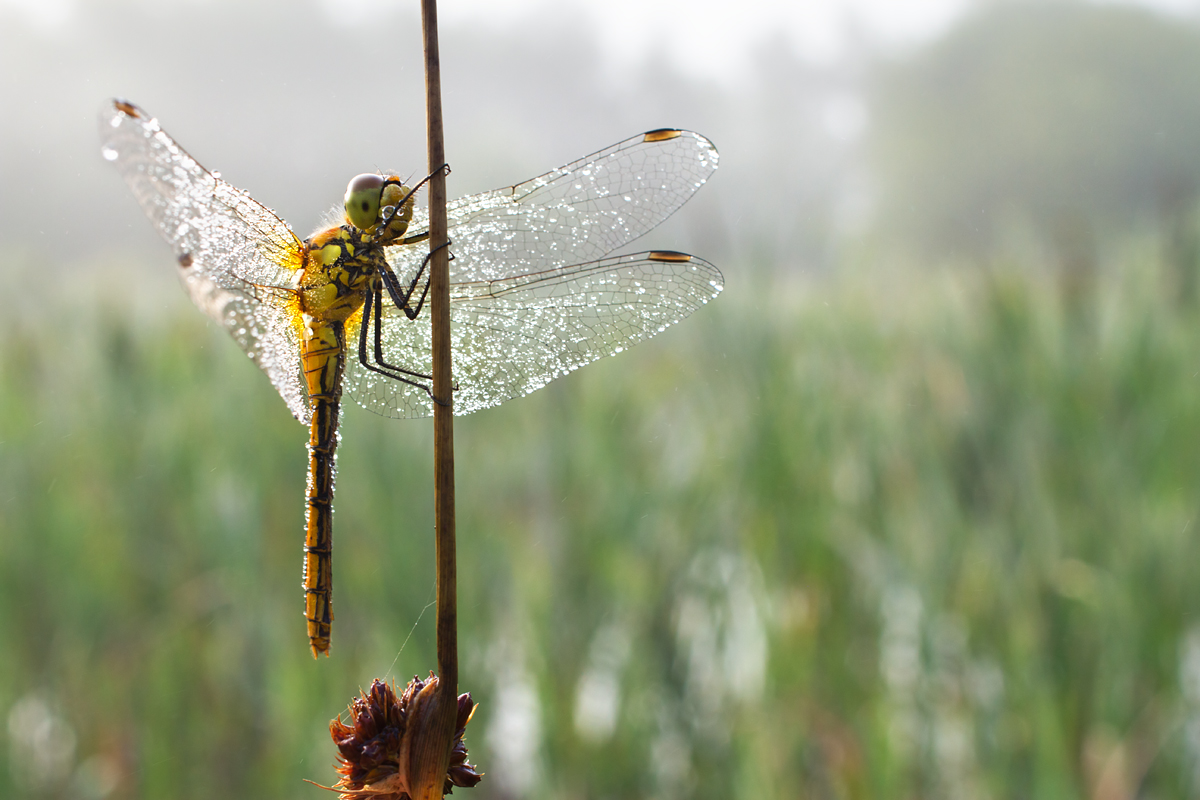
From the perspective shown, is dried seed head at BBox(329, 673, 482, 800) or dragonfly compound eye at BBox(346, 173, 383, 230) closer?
dried seed head at BBox(329, 673, 482, 800)

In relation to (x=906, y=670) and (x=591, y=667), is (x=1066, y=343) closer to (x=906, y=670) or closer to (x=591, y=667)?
(x=906, y=670)

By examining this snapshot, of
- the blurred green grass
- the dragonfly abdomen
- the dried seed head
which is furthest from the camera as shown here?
the blurred green grass

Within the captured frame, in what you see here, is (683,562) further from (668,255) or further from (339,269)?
(339,269)

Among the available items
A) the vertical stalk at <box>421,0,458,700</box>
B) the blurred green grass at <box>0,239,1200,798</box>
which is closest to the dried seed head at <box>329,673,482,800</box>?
the vertical stalk at <box>421,0,458,700</box>

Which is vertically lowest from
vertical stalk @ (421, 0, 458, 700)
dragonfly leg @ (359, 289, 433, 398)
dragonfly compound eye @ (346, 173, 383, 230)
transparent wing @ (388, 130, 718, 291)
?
vertical stalk @ (421, 0, 458, 700)

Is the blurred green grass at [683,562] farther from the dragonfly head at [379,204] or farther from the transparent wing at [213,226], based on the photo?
the dragonfly head at [379,204]

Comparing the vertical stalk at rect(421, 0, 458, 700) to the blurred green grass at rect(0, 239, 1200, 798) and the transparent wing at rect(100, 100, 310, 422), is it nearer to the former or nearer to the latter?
the transparent wing at rect(100, 100, 310, 422)

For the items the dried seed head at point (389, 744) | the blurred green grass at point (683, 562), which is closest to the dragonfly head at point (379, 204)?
the dried seed head at point (389, 744)

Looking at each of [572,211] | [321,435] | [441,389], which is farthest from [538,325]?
[441,389]

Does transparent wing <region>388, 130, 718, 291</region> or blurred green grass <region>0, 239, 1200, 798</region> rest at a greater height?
transparent wing <region>388, 130, 718, 291</region>
